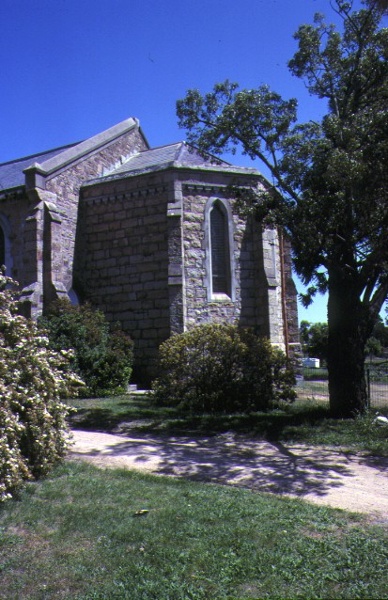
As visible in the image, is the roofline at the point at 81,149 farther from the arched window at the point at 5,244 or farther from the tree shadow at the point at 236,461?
the tree shadow at the point at 236,461

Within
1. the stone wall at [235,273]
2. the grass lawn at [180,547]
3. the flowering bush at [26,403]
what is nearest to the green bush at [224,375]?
the stone wall at [235,273]

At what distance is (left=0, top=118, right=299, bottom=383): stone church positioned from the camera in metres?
17.1

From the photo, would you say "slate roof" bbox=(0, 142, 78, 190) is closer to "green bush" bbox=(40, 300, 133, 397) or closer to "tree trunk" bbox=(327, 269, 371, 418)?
"green bush" bbox=(40, 300, 133, 397)

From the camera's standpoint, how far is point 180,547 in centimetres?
484

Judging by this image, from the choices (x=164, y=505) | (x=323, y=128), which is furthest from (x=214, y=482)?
(x=323, y=128)

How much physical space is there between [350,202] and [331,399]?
3.99m

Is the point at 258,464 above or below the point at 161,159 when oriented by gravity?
below

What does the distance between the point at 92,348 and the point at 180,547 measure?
10.6 meters

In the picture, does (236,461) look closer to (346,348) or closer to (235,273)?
(346,348)

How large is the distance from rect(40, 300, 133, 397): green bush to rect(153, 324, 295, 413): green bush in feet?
8.43

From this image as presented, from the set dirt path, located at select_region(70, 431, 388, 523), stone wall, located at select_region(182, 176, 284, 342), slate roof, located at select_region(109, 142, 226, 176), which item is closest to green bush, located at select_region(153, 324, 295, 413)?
dirt path, located at select_region(70, 431, 388, 523)

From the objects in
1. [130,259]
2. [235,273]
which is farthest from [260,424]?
[130,259]

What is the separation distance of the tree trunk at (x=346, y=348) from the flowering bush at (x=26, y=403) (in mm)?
6180

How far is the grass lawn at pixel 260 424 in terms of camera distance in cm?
972
